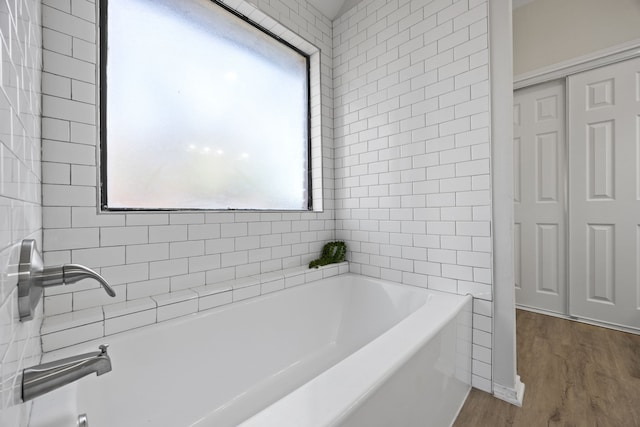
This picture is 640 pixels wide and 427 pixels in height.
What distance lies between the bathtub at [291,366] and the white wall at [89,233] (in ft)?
0.31

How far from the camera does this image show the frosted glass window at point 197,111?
137 centimetres

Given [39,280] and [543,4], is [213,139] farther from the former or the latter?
[543,4]

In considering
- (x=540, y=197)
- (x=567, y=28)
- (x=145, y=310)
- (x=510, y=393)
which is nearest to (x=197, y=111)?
(x=145, y=310)

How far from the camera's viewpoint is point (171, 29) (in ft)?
5.13

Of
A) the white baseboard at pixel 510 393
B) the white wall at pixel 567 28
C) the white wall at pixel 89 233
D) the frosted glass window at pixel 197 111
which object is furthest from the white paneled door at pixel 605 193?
the white wall at pixel 89 233

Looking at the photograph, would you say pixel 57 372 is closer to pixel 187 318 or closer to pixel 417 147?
pixel 187 318

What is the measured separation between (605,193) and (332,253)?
2334 mm

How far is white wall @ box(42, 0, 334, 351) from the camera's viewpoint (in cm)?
109

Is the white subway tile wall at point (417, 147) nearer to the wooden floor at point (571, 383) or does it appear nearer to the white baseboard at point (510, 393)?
the white baseboard at point (510, 393)

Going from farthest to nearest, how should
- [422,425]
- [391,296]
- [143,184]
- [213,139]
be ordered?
[391,296], [213,139], [143,184], [422,425]

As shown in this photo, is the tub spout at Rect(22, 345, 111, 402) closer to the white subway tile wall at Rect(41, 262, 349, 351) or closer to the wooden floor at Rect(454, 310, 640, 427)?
the white subway tile wall at Rect(41, 262, 349, 351)

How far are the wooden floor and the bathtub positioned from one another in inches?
7.2

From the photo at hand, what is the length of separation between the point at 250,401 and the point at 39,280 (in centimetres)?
121

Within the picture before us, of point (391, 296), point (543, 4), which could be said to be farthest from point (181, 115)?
point (543, 4)
